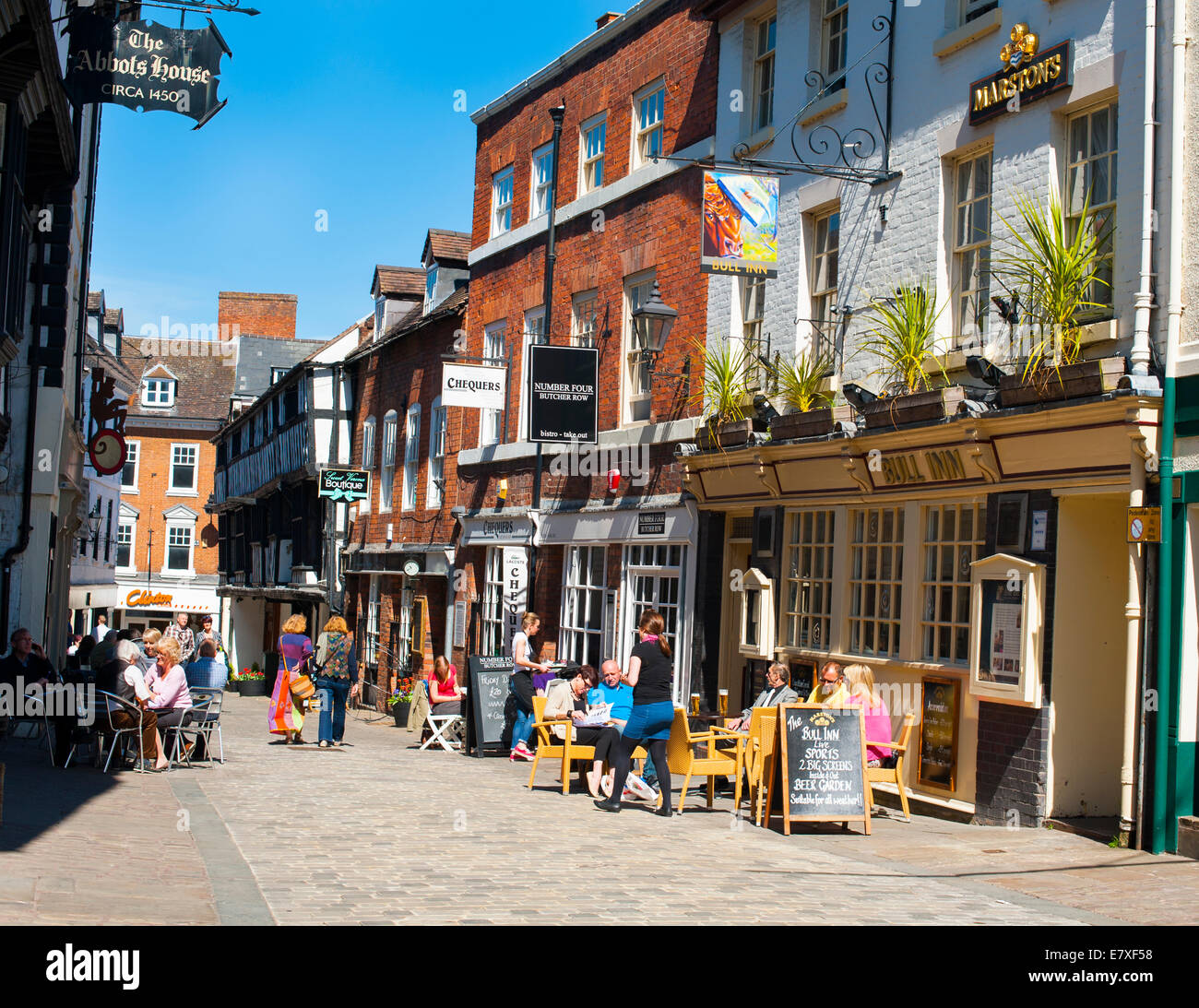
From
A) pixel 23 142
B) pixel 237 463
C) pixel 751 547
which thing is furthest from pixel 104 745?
pixel 237 463

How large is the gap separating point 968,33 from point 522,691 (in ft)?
29.4

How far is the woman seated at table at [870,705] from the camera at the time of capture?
492 inches

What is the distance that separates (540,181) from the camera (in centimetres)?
2284

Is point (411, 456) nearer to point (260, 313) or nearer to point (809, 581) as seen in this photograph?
point (809, 581)

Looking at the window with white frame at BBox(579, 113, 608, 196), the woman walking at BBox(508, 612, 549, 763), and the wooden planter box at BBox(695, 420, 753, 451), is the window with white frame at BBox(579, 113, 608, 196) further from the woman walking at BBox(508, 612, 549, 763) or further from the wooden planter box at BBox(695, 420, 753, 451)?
the woman walking at BBox(508, 612, 549, 763)

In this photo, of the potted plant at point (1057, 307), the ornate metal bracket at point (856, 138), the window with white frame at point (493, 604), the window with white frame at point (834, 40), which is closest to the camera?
the potted plant at point (1057, 307)

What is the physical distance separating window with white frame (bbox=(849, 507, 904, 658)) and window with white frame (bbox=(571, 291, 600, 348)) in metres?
6.95

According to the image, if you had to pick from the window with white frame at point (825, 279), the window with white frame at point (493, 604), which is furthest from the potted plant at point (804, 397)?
the window with white frame at point (493, 604)

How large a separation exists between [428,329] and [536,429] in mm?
9486

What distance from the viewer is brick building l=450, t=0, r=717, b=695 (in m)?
18.0

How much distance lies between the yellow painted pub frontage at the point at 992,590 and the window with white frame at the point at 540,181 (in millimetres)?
8896

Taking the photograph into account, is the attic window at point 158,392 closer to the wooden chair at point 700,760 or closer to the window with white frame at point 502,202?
the window with white frame at point 502,202

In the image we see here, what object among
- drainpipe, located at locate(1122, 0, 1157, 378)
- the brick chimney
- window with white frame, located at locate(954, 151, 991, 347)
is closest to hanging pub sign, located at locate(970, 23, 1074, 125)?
window with white frame, located at locate(954, 151, 991, 347)

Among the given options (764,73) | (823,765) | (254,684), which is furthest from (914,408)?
(254,684)
